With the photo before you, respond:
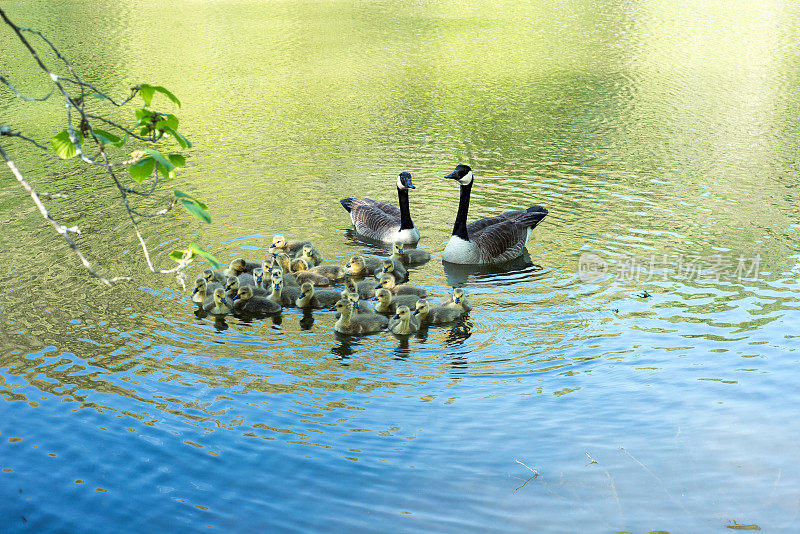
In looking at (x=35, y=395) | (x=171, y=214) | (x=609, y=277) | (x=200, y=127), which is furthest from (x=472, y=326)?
(x=200, y=127)

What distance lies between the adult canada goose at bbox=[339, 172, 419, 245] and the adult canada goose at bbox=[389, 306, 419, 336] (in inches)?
127

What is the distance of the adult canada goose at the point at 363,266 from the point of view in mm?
11359

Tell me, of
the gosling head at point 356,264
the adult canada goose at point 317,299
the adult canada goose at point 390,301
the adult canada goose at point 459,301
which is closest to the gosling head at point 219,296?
the adult canada goose at point 317,299

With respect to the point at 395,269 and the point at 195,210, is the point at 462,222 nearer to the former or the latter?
the point at 395,269

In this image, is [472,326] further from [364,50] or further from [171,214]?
[364,50]

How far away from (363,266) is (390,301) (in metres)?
1.36

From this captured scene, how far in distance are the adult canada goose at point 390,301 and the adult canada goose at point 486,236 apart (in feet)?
6.30

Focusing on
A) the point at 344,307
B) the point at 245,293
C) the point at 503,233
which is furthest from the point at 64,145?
the point at 503,233

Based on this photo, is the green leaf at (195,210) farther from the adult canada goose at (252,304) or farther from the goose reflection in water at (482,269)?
the goose reflection in water at (482,269)

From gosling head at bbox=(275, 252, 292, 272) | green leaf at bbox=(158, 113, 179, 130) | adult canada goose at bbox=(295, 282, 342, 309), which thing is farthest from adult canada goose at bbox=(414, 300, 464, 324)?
green leaf at bbox=(158, 113, 179, 130)

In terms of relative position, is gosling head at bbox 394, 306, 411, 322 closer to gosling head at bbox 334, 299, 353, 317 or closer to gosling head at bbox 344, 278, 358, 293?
gosling head at bbox 334, 299, 353, 317

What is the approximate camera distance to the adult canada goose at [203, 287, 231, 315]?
9859mm

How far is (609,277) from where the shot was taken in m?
11.0

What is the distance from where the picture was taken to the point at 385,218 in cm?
1312
